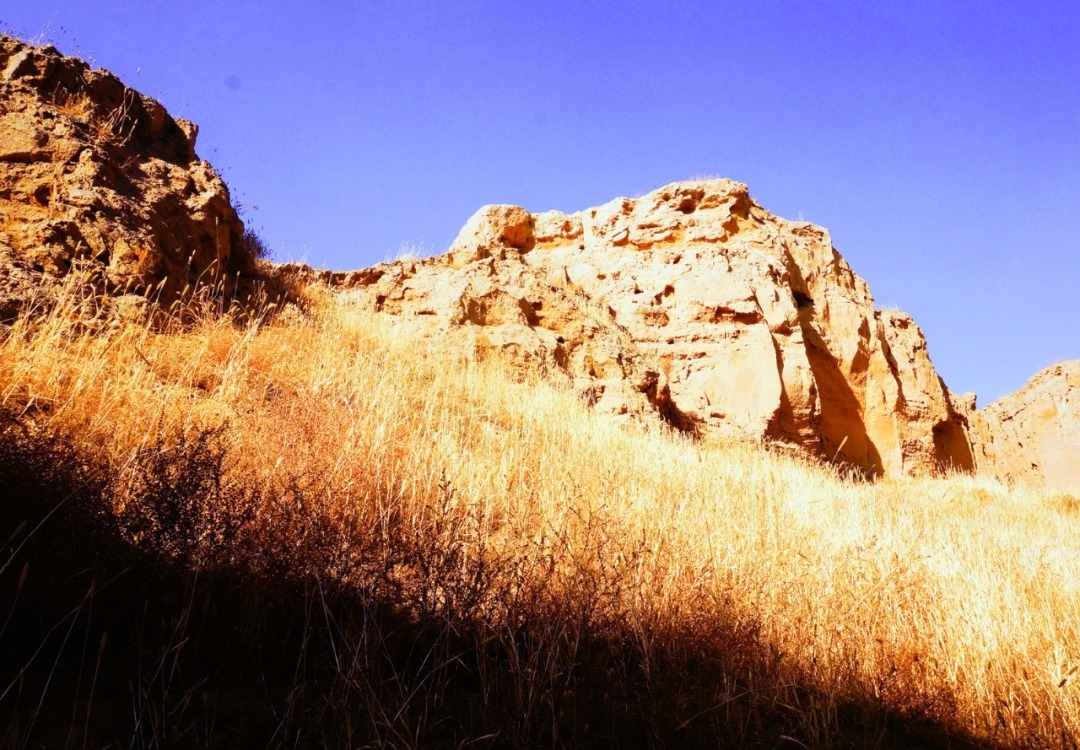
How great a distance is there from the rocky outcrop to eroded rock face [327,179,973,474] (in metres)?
1.62

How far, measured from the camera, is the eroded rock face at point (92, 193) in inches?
213

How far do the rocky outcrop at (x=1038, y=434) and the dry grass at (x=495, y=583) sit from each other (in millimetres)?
13172

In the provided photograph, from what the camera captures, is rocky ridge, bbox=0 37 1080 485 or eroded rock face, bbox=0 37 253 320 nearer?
eroded rock face, bbox=0 37 253 320

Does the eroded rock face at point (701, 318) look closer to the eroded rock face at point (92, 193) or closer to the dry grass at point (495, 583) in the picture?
the eroded rock face at point (92, 193)

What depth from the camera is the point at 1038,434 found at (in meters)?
17.2

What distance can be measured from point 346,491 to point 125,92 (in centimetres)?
686

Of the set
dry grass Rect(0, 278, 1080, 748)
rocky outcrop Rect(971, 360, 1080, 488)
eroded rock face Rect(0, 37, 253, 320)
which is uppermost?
rocky outcrop Rect(971, 360, 1080, 488)

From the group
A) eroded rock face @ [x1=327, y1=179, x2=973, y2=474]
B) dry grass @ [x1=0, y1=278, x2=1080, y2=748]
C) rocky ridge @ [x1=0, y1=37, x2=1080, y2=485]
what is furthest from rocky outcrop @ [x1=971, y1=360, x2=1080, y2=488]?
dry grass @ [x1=0, y1=278, x2=1080, y2=748]

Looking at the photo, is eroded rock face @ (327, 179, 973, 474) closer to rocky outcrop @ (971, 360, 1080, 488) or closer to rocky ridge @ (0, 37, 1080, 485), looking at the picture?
rocky ridge @ (0, 37, 1080, 485)

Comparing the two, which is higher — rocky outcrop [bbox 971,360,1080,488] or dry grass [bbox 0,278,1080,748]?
rocky outcrop [bbox 971,360,1080,488]

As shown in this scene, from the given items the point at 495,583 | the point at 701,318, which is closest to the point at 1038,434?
the point at 701,318

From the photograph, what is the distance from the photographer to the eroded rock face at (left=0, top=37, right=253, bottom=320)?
542 centimetres

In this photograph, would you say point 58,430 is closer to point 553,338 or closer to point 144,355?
point 144,355

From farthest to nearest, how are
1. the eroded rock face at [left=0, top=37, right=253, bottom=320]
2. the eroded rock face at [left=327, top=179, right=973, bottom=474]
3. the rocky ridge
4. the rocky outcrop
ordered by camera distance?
the rocky outcrop, the eroded rock face at [left=327, top=179, right=973, bottom=474], the rocky ridge, the eroded rock face at [left=0, top=37, right=253, bottom=320]
